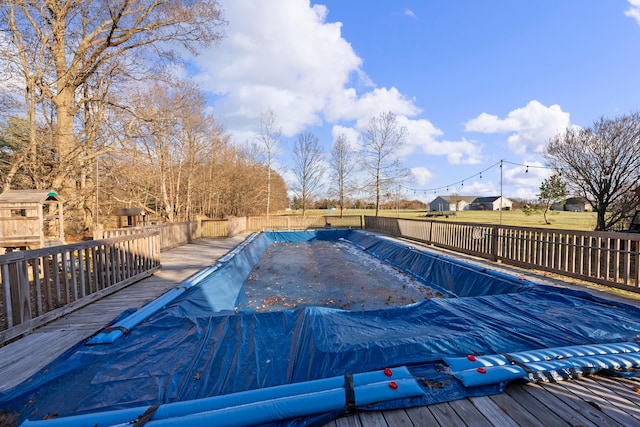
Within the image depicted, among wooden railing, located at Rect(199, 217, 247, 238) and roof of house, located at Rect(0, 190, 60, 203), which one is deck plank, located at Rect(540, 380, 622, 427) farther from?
wooden railing, located at Rect(199, 217, 247, 238)

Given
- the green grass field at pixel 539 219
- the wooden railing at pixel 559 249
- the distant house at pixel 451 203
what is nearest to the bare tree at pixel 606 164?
the green grass field at pixel 539 219

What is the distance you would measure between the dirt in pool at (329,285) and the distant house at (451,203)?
64.8 metres

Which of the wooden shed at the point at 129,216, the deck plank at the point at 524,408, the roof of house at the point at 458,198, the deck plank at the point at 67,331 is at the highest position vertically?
the roof of house at the point at 458,198

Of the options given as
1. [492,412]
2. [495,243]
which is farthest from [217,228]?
[492,412]

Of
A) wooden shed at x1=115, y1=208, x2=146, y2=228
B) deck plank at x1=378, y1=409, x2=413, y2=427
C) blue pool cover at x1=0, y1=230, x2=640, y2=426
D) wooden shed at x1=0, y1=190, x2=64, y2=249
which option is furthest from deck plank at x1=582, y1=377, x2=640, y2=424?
wooden shed at x1=115, y1=208, x2=146, y2=228

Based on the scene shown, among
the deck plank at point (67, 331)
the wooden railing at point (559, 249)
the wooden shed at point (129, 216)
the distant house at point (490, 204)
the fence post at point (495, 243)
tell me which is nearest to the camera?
the deck plank at point (67, 331)

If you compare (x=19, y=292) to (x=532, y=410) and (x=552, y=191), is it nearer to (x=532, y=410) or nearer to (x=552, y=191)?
(x=532, y=410)

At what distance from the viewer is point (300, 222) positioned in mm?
21141

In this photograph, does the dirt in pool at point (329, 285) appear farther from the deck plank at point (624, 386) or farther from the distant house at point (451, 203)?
the distant house at point (451, 203)

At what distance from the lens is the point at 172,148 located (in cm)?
1797

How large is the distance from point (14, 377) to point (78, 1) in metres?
12.8

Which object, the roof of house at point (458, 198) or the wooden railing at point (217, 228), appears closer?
the wooden railing at point (217, 228)

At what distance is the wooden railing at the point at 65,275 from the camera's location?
9.61 feet

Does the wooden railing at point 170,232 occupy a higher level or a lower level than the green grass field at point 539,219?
higher
